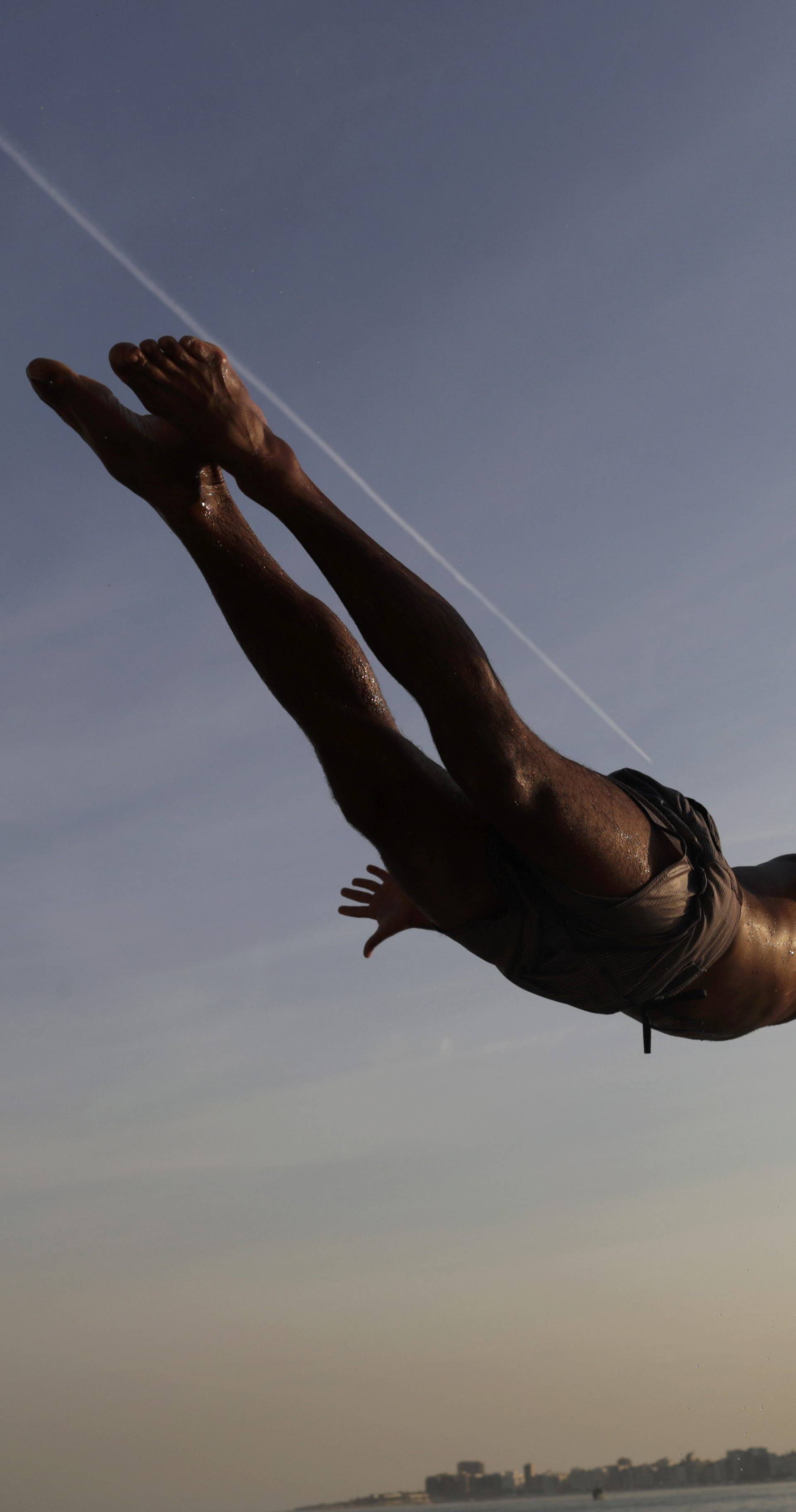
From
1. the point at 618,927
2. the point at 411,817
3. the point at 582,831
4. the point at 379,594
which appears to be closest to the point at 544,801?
the point at 582,831

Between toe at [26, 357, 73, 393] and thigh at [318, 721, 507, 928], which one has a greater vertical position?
toe at [26, 357, 73, 393]

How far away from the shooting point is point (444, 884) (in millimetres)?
4625

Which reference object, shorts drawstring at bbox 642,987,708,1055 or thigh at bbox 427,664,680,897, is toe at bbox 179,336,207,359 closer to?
thigh at bbox 427,664,680,897

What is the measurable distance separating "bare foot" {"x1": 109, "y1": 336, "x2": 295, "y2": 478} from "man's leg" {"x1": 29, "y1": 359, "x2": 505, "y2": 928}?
37 centimetres

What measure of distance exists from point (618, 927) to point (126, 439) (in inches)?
92.7

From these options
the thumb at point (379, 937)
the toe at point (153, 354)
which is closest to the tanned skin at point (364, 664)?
the toe at point (153, 354)

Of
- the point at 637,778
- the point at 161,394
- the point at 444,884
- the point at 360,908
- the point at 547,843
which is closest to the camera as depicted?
the point at 161,394

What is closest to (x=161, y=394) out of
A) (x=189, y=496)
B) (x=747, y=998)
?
(x=189, y=496)

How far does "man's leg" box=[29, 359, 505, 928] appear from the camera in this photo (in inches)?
169

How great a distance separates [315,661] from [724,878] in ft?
5.72

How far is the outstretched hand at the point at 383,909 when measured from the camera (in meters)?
6.03

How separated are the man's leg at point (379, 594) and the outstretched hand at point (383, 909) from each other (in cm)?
196

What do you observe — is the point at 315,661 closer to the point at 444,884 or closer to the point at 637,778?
the point at 444,884

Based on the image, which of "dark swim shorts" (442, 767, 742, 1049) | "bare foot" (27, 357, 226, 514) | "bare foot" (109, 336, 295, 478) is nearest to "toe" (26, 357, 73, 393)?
"bare foot" (27, 357, 226, 514)
